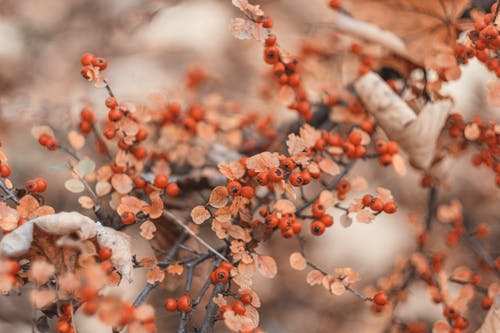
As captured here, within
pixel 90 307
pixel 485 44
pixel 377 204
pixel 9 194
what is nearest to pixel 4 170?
pixel 9 194

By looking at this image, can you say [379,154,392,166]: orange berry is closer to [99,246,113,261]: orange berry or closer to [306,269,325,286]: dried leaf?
[306,269,325,286]: dried leaf

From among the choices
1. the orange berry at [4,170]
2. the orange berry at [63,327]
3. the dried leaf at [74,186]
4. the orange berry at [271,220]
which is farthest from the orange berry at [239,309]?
the orange berry at [4,170]

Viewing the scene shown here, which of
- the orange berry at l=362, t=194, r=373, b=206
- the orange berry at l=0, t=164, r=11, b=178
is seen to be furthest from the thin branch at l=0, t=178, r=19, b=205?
the orange berry at l=362, t=194, r=373, b=206

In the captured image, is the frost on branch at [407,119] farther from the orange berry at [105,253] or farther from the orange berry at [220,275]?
the orange berry at [105,253]

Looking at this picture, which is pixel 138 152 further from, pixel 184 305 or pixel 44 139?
pixel 184 305

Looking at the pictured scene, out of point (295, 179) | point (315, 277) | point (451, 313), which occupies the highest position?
point (295, 179)
